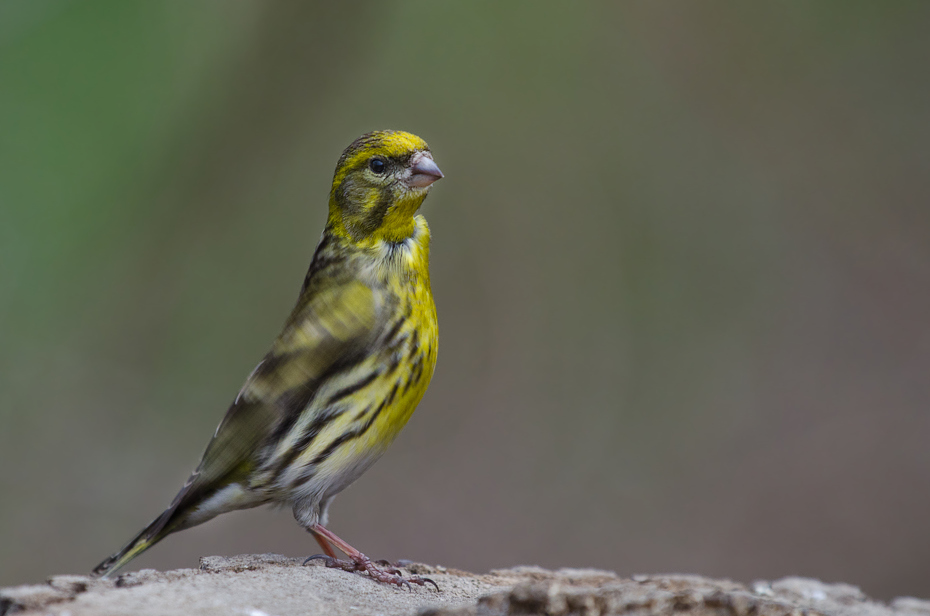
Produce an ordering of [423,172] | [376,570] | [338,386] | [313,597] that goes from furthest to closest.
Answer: [423,172], [338,386], [376,570], [313,597]

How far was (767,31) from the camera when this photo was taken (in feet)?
34.0

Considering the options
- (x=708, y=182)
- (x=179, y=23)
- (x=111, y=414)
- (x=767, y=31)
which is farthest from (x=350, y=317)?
(x=767, y=31)

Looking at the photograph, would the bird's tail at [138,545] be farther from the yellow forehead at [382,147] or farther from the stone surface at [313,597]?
the yellow forehead at [382,147]

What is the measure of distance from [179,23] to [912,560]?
7835 millimetres

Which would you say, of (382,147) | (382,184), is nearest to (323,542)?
(382,184)

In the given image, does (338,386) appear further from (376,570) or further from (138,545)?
(138,545)

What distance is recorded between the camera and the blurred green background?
28.4ft

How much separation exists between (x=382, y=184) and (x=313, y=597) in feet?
5.75

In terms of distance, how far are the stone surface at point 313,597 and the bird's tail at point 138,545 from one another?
1.27 feet

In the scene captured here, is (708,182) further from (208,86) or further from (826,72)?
(208,86)

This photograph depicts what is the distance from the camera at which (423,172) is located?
161 inches

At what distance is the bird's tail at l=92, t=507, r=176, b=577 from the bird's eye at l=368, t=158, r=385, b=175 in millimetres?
1577

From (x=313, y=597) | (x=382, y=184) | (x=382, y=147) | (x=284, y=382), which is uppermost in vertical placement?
(x=382, y=147)

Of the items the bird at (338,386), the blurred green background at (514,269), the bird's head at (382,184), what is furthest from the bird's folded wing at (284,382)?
the blurred green background at (514,269)
